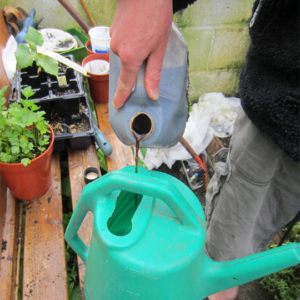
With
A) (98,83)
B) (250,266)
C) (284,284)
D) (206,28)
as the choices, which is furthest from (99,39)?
(284,284)

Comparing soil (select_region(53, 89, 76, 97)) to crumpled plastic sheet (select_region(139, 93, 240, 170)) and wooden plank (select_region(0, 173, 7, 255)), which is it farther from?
crumpled plastic sheet (select_region(139, 93, 240, 170))

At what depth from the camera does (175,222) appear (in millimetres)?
642

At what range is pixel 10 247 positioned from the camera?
1.13 m

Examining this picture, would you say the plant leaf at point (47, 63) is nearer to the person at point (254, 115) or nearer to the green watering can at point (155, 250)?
the person at point (254, 115)

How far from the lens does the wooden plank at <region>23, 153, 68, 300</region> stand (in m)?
1.03

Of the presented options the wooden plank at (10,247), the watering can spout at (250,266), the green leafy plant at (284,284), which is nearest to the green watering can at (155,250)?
the watering can spout at (250,266)

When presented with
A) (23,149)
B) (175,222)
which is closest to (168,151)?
(23,149)

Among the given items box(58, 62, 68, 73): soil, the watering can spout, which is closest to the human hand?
the watering can spout

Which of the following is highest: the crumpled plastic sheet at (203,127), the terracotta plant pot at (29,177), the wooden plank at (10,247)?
the terracotta plant pot at (29,177)

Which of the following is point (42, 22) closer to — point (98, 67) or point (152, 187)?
point (98, 67)

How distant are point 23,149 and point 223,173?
778 mm

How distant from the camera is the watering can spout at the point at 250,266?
63cm

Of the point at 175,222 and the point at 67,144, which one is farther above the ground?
the point at 175,222

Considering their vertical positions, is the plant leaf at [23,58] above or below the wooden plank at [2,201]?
above
